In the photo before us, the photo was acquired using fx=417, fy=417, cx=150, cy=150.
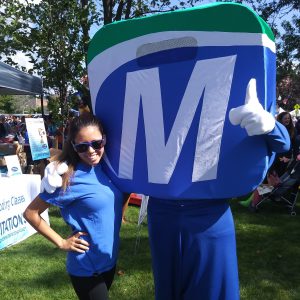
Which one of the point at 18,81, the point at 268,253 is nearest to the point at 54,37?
the point at 18,81

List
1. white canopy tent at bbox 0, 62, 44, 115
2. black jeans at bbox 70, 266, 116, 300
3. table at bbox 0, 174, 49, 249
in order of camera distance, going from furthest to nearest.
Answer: white canopy tent at bbox 0, 62, 44, 115, table at bbox 0, 174, 49, 249, black jeans at bbox 70, 266, 116, 300

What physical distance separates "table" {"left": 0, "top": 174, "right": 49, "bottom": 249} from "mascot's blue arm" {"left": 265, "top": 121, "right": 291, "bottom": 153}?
11.6 feet

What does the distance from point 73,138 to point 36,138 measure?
→ 19.6ft

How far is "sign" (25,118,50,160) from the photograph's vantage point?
7430 millimetres

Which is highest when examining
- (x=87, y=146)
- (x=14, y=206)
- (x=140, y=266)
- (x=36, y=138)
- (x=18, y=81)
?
(x=18, y=81)

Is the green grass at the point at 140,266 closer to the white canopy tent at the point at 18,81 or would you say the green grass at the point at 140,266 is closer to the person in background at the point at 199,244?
the person in background at the point at 199,244

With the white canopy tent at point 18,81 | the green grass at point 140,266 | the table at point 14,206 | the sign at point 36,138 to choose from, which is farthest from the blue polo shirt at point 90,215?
the white canopy tent at point 18,81

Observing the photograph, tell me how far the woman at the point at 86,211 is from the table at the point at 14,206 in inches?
111

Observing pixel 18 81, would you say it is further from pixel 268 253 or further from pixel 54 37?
pixel 268 253

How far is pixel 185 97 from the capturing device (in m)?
1.77

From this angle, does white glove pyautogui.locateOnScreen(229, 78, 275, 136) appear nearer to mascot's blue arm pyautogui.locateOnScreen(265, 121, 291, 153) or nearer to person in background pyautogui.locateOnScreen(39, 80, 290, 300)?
mascot's blue arm pyautogui.locateOnScreen(265, 121, 291, 153)

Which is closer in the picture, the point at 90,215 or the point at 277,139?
the point at 277,139

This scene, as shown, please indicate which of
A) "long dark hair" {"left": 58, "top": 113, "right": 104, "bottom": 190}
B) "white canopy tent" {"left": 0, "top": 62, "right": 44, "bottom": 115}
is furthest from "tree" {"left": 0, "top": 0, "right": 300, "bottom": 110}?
"long dark hair" {"left": 58, "top": 113, "right": 104, "bottom": 190}

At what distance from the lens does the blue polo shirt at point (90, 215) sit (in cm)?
183
